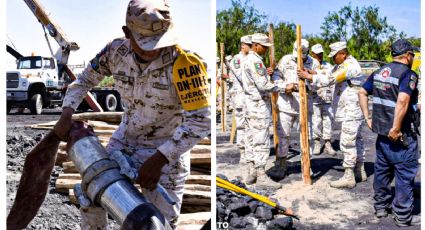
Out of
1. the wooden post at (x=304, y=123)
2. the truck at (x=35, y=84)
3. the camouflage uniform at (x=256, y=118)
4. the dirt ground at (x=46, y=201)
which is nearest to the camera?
the dirt ground at (x=46, y=201)

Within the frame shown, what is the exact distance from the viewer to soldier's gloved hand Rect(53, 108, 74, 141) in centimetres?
294

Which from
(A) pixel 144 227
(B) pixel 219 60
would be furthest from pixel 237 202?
(B) pixel 219 60

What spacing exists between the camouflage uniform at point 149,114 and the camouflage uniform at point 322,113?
4909 millimetres

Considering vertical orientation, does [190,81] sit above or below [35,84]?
below

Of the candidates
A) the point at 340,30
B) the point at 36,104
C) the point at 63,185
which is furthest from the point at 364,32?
the point at 36,104

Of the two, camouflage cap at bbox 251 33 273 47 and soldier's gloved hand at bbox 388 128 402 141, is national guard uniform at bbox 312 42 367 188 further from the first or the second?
soldier's gloved hand at bbox 388 128 402 141

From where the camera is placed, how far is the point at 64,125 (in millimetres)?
2953

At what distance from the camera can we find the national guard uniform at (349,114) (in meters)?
5.93

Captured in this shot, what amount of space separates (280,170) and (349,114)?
101 cm

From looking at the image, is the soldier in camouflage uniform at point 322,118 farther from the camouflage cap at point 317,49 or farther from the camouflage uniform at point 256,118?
the camouflage uniform at point 256,118

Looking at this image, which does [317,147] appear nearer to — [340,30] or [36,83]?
[340,30]

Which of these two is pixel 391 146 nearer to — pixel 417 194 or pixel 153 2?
pixel 417 194

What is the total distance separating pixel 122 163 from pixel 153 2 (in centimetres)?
81

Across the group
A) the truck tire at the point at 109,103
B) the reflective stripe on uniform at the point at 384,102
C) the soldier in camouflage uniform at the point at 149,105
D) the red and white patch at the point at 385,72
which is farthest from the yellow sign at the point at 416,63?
the truck tire at the point at 109,103
